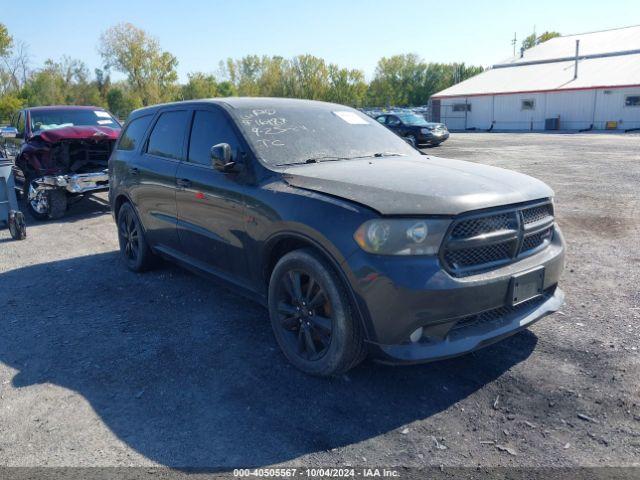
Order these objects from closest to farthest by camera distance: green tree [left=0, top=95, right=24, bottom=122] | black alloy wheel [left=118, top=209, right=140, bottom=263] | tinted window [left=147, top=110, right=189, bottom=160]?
1. tinted window [left=147, top=110, right=189, bottom=160]
2. black alloy wheel [left=118, top=209, right=140, bottom=263]
3. green tree [left=0, top=95, right=24, bottom=122]

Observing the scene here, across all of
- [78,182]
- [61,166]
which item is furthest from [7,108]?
[78,182]

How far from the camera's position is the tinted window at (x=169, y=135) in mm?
5004

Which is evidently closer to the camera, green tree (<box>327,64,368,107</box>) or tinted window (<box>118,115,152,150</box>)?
tinted window (<box>118,115,152,150</box>)

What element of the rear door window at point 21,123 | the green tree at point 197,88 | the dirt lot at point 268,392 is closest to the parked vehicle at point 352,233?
the dirt lot at point 268,392

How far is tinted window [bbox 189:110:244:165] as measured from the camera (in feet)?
14.3

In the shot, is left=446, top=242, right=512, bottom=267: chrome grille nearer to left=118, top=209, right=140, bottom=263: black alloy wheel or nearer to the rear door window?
left=118, top=209, right=140, bottom=263: black alloy wheel

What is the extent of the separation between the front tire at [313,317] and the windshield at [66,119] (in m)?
8.53

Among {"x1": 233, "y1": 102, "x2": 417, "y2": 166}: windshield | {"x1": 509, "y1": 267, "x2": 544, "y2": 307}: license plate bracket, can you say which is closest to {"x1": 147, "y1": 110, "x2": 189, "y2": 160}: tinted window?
{"x1": 233, "y1": 102, "x2": 417, "y2": 166}: windshield

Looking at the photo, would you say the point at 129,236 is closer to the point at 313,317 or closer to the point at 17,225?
the point at 17,225

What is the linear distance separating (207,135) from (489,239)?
101 inches

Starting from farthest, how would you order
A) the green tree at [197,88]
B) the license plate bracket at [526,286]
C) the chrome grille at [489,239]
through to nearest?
1. the green tree at [197,88]
2. the license plate bracket at [526,286]
3. the chrome grille at [489,239]

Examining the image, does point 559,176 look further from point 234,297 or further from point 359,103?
point 359,103

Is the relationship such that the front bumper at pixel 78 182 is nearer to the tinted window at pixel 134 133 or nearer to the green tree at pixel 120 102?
the tinted window at pixel 134 133

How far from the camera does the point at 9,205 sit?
8242 millimetres
